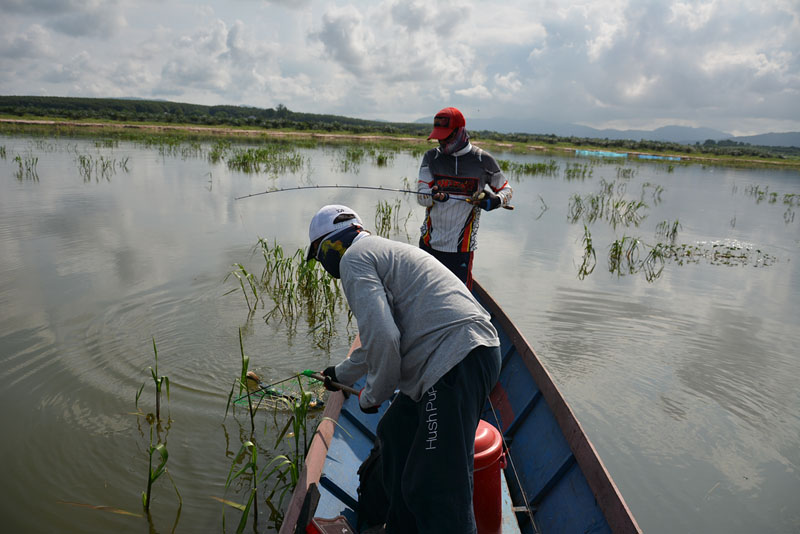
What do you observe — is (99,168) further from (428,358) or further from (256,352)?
(428,358)

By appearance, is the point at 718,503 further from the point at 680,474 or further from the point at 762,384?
the point at 762,384

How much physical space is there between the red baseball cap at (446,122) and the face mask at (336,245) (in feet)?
6.33

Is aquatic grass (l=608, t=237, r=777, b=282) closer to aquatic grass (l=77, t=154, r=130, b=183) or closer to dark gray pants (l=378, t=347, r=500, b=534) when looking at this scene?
dark gray pants (l=378, t=347, r=500, b=534)

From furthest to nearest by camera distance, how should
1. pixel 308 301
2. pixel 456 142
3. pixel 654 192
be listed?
pixel 654 192
pixel 308 301
pixel 456 142

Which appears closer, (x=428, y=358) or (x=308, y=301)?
(x=428, y=358)

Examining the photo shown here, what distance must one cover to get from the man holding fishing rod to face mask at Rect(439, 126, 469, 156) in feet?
6.99

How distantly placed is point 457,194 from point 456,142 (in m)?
0.42

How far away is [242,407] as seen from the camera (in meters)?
4.14

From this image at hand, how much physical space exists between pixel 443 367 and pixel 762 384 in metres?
4.87

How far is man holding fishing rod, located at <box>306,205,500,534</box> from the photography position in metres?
1.76

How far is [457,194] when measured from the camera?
397cm

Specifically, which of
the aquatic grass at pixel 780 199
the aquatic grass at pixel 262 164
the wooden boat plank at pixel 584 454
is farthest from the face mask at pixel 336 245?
the aquatic grass at pixel 780 199

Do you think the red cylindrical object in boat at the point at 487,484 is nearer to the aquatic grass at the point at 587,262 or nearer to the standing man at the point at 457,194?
the standing man at the point at 457,194

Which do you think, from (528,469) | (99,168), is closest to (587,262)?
(528,469)
